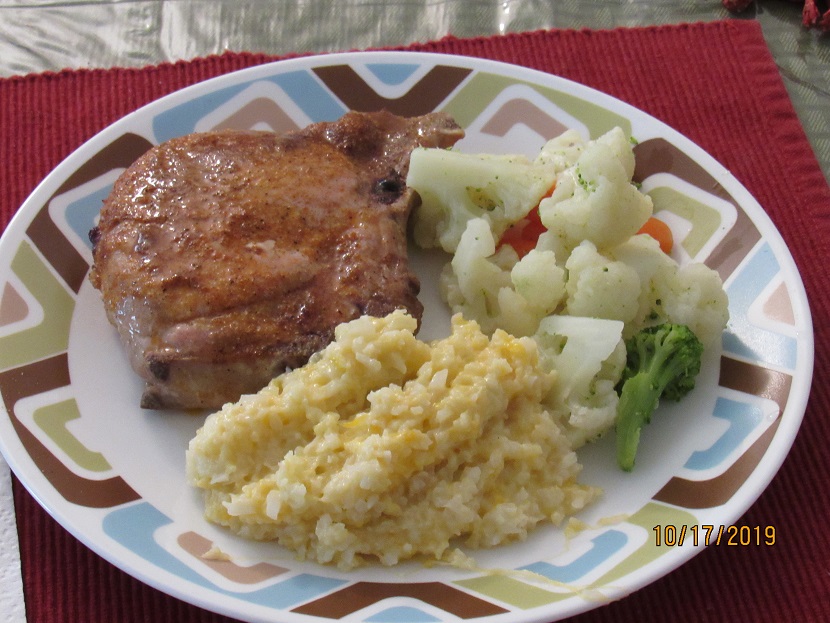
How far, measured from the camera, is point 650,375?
2.57 metres

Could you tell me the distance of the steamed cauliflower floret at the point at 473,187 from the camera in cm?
305

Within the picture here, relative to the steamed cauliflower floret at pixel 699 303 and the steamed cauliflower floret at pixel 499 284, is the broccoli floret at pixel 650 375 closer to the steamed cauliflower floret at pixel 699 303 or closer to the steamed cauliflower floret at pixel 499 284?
the steamed cauliflower floret at pixel 699 303

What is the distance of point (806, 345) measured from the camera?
272 cm

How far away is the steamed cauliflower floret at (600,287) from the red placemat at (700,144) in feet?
2.71

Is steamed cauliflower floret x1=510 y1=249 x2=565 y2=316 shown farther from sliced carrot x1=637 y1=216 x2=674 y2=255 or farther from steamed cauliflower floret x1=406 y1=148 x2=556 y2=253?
sliced carrot x1=637 y1=216 x2=674 y2=255

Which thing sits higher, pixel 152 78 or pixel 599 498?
pixel 152 78

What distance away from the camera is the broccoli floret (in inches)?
101

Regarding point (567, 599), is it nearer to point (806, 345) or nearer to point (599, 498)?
point (599, 498)

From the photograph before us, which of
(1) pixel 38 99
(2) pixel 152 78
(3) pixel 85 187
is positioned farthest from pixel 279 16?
(3) pixel 85 187

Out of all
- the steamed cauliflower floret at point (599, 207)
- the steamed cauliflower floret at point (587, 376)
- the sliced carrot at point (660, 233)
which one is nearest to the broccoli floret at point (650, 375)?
the steamed cauliflower floret at point (587, 376)

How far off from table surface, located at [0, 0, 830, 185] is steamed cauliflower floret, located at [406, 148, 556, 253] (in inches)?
77.3

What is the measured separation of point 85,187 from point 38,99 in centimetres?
114
